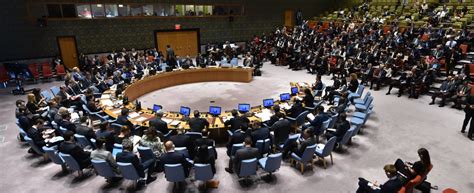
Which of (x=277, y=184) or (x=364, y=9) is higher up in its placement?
(x=364, y=9)

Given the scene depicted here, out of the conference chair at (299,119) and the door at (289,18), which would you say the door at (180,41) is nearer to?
the door at (289,18)

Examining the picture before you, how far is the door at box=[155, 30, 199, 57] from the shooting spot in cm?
2294

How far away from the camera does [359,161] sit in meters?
8.00

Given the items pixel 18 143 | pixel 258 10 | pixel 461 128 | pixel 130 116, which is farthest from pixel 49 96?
pixel 258 10

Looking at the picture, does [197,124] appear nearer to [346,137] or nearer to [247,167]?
[247,167]

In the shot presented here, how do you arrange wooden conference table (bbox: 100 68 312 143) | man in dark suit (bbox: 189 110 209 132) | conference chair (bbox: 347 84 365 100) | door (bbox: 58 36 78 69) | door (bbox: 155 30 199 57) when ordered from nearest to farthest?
man in dark suit (bbox: 189 110 209 132), wooden conference table (bbox: 100 68 312 143), conference chair (bbox: 347 84 365 100), door (bbox: 58 36 78 69), door (bbox: 155 30 199 57)

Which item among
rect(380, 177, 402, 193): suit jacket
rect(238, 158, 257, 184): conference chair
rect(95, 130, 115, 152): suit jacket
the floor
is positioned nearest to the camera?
rect(380, 177, 402, 193): suit jacket

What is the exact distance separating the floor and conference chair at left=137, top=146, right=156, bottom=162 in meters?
0.66

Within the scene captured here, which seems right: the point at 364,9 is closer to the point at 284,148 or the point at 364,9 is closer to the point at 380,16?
the point at 380,16

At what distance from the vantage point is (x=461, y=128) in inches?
391

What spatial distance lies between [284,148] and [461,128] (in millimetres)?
6624

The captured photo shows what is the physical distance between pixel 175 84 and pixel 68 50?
846cm

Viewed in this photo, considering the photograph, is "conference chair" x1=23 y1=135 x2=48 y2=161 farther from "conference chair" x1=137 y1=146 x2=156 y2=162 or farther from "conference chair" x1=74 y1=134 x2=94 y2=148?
"conference chair" x1=137 y1=146 x2=156 y2=162

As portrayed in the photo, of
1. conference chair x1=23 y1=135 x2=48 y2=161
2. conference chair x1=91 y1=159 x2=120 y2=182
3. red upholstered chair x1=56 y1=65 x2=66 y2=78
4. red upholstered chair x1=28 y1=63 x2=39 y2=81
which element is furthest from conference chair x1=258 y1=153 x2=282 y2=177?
red upholstered chair x1=28 y1=63 x2=39 y2=81
